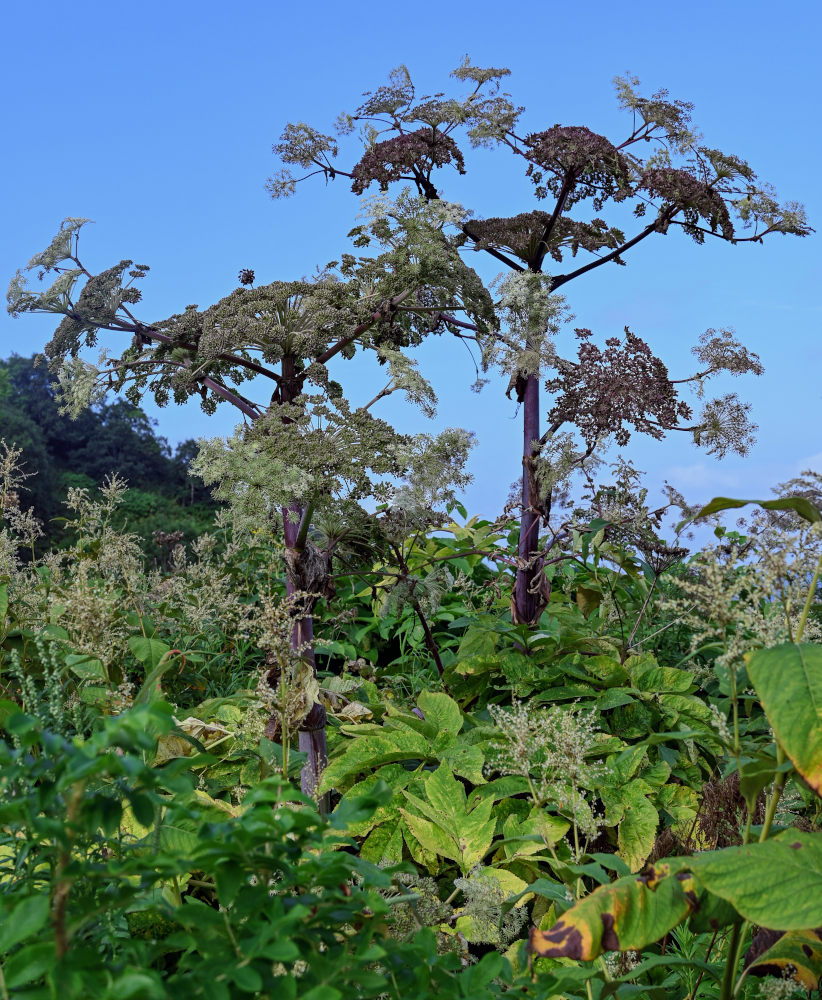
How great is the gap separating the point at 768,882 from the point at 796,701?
0.31 meters

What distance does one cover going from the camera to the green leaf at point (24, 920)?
109 cm

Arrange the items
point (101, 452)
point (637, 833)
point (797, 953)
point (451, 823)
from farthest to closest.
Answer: point (101, 452)
point (637, 833)
point (451, 823)
point (797, 953)

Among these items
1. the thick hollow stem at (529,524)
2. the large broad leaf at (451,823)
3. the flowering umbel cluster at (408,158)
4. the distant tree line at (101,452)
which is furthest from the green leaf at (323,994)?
the distant tree line at (101,452)

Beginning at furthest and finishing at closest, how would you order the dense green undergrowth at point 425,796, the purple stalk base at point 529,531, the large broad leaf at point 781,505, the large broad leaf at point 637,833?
the purple stalk base at point 529,531 < the large broad leaf at point 637,833 < the large broad leaf at point 781,505 < the dense green undergrowth at point 425,796

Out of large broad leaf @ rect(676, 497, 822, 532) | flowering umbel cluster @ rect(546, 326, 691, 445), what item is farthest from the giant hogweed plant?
large broad leaf @ rect(676, 497, 822, 532)

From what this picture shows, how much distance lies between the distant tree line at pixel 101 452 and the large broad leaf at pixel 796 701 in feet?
102

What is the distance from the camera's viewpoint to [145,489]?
37531 millimetres

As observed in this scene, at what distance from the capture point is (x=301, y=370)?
3.80 meters

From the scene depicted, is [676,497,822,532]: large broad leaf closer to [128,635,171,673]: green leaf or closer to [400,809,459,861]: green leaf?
[400,809,459,861]: green leaf

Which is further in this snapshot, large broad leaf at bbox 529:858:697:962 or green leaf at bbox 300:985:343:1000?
large broad leaf at bbox 529:858:697:962

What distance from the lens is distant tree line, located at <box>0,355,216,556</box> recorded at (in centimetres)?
3275

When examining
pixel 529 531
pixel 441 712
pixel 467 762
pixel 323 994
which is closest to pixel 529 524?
pixel 529 531

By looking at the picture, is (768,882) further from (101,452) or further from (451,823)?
(101,452)

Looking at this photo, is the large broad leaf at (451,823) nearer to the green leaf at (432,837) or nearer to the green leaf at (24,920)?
the green leaf at (432,837)
